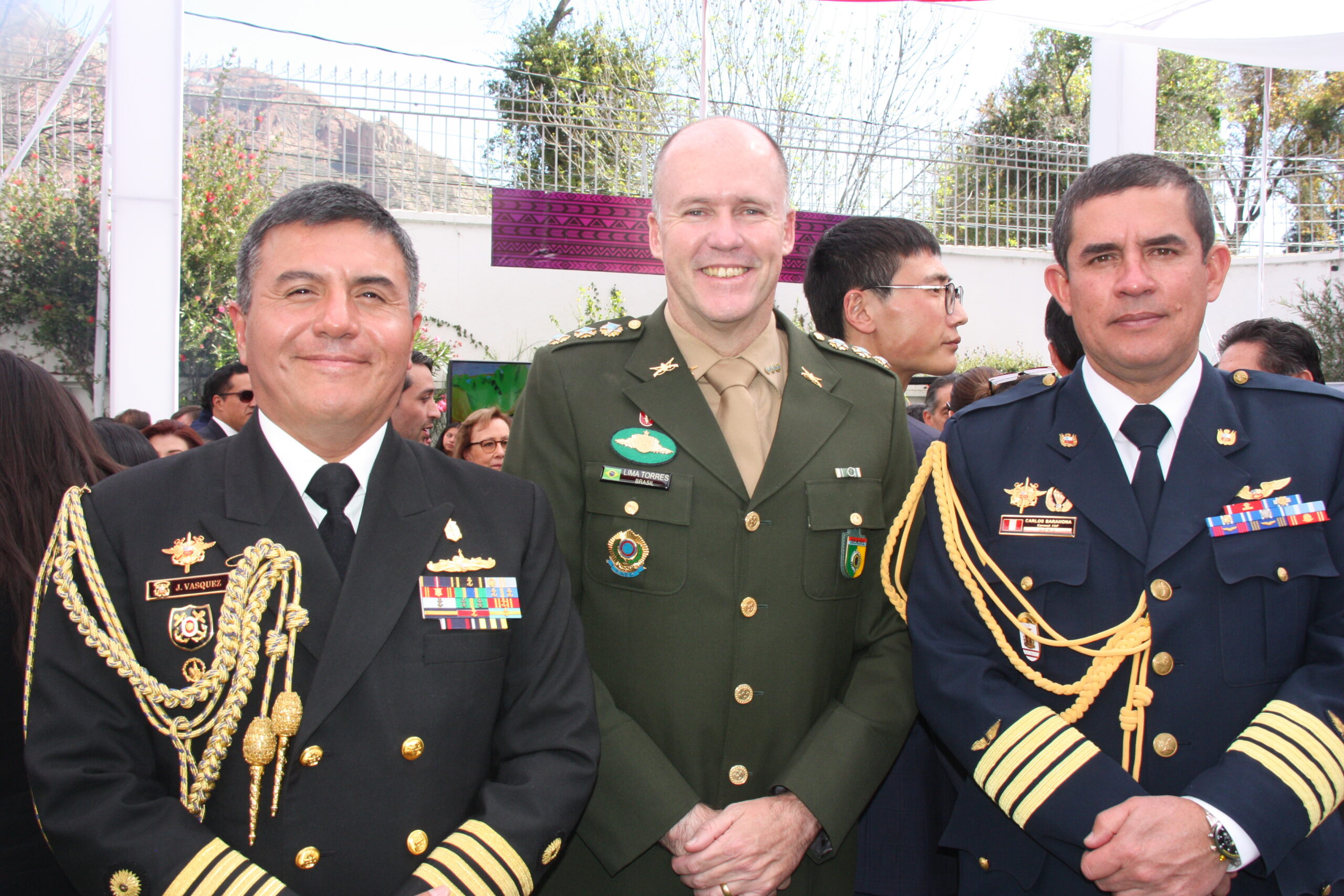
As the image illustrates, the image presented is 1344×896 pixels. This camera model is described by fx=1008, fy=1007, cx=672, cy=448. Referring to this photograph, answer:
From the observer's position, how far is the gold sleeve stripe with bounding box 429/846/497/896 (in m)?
1.52

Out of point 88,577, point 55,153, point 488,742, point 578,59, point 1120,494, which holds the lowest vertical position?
point 488,742

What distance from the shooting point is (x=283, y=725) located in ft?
4.97

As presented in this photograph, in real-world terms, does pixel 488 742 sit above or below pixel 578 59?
below

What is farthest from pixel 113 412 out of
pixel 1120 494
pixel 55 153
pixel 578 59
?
pixel 578 59

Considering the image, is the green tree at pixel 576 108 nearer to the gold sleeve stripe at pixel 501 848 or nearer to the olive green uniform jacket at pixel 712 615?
the olive green uniform jacket at pixel 712 615

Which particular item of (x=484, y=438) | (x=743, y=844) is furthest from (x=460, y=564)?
(x=484, y=438)

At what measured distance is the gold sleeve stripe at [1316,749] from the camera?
1.67 metres

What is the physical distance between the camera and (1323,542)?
182 centimetres

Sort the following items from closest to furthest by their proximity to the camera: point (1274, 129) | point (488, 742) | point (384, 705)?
1. point (384, 705)
2. point (488, 742)
3. point (1274, 129)

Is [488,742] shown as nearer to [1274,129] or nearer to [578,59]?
[578,59]

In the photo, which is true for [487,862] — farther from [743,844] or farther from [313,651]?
[743,844]

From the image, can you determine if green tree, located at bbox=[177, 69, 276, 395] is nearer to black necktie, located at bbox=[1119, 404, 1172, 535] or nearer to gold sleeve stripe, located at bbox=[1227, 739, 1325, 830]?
black necktie, located at bbox=[1119, 404, 1172, 535]

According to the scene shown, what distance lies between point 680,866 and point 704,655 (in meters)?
0.40

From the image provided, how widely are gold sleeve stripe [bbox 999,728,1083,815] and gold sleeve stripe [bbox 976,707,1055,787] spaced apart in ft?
0.13
